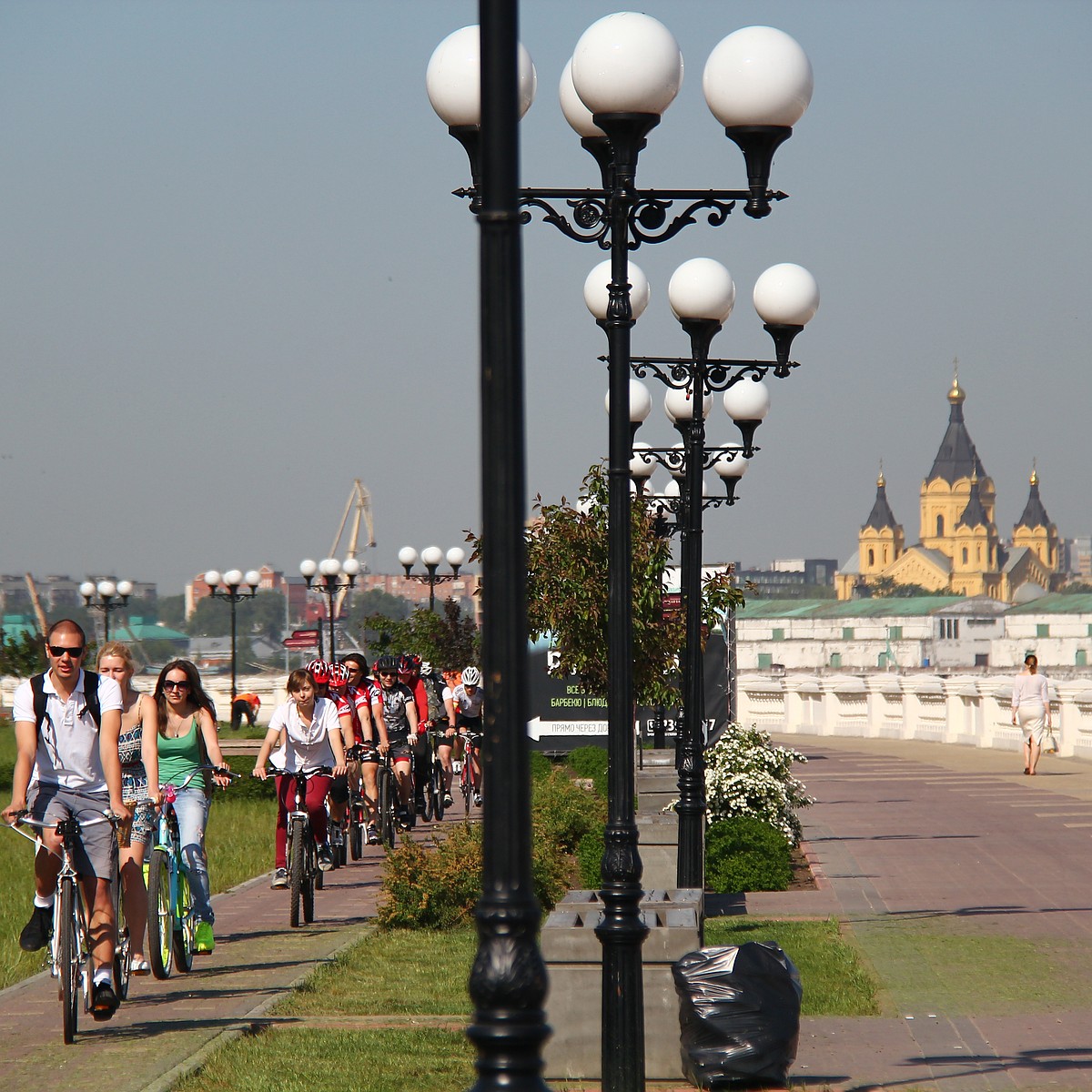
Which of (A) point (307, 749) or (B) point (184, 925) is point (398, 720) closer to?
(A) point (307, 749)

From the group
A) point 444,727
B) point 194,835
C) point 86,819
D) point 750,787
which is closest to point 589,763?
point 444,727

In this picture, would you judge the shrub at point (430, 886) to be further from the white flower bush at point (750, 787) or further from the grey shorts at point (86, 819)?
the grey shorts at point (86, 819)

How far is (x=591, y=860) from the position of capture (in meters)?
12.2

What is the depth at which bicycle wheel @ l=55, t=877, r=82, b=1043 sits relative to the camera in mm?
7047

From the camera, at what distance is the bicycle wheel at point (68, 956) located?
705 cm

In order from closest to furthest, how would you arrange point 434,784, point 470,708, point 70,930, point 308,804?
point 70,930 < point 308,804 < point 434,784 < point 470,708

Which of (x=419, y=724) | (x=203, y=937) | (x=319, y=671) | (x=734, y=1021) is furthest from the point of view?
(x=419, y=724)

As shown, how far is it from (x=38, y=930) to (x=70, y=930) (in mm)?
427

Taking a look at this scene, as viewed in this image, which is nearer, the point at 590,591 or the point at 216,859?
the point at 590,591

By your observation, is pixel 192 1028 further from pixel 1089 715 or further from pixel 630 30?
pixel 1089 715

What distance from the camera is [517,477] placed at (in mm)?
3812

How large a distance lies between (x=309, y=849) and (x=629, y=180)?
552cm

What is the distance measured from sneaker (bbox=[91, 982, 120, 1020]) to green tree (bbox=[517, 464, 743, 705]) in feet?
22.4

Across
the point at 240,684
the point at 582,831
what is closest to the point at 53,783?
the point at 582,831
